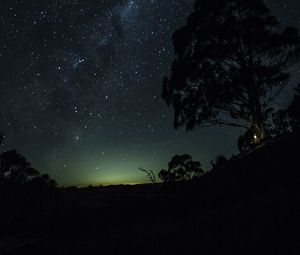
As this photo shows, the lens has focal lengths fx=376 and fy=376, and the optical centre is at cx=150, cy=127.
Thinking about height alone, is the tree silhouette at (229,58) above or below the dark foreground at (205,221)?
above

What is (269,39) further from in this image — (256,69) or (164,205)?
(164,205)

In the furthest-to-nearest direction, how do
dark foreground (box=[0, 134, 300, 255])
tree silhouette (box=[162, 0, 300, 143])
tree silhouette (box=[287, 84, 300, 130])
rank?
1. tree silhouette (box=[287, 84, 300, 130])
2. tree silhouette (box=[162, 0, 300, 143])
3. dark foreground (box=[0, 134, 300, 255])

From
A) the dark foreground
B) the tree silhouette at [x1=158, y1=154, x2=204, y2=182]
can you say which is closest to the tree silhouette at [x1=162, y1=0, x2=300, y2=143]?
the dark foreground

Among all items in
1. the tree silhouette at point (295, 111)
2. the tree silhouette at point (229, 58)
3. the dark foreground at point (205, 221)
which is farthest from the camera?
the tree silhouette at point (295, 111)

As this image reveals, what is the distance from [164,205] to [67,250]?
19.3 ft

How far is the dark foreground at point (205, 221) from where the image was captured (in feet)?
23.9

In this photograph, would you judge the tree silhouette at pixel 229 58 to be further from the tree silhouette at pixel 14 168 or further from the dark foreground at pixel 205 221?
the tree silhouette at pixel 14 168

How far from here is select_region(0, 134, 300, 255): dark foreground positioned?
23.9ft

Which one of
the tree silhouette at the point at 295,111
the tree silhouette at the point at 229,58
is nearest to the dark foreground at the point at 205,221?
the tree silhouette at the point at 229,58

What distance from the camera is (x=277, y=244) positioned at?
6.27m

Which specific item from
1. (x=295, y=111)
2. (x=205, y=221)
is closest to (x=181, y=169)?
(x=295, y=111)

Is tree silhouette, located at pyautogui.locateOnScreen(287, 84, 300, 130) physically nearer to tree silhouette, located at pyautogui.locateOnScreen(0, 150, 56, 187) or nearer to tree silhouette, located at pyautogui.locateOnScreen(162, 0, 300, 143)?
tree silhouette, located at pyautogui.locateOnScreen(162, 0, 300, 143)

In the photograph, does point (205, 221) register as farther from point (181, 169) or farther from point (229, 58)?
point (181, 169)

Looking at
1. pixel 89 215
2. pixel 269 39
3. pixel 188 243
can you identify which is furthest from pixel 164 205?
pixel 269 39
